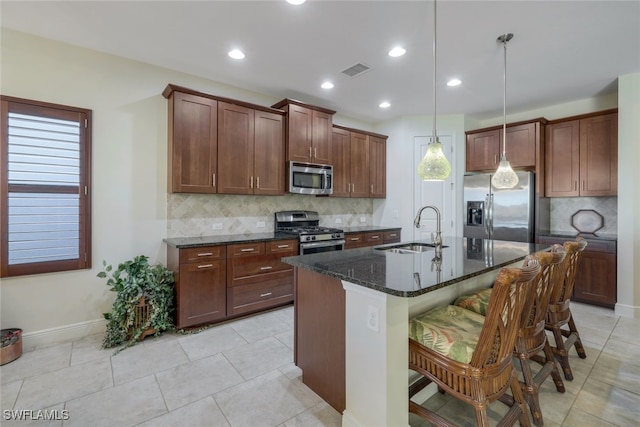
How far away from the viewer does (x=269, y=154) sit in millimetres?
3777

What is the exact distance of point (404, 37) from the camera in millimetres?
2643

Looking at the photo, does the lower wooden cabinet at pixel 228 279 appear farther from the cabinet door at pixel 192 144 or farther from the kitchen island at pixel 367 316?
the kitchen island at pixel 367 316

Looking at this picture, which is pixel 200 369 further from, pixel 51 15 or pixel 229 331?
pixel 51 15

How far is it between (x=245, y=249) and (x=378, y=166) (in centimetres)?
297

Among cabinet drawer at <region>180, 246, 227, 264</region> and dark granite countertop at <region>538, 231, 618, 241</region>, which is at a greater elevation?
dark granite countertop at <region>538, 231, 618, 241</region>

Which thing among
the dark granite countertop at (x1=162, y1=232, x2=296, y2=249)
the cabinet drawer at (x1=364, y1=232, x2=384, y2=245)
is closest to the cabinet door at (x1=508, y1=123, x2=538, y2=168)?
the cabinet drawer at (x1=364, y1=232, x2=384, y2=245)

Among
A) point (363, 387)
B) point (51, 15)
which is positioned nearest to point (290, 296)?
point (363, 387)

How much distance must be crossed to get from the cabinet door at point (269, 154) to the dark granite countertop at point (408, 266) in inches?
72.2

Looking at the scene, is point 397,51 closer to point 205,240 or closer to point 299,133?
point 299,133

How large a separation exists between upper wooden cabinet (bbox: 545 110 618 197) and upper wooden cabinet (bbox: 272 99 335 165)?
10.6ft

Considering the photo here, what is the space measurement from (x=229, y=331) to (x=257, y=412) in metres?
1.28

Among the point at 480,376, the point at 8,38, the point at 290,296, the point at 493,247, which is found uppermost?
the point at 8,38

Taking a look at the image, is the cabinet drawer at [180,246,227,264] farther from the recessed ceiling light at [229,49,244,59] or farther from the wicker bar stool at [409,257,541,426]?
the wicker bar stool at [409,257,541,426]

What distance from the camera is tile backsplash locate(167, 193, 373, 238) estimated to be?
342 cm
